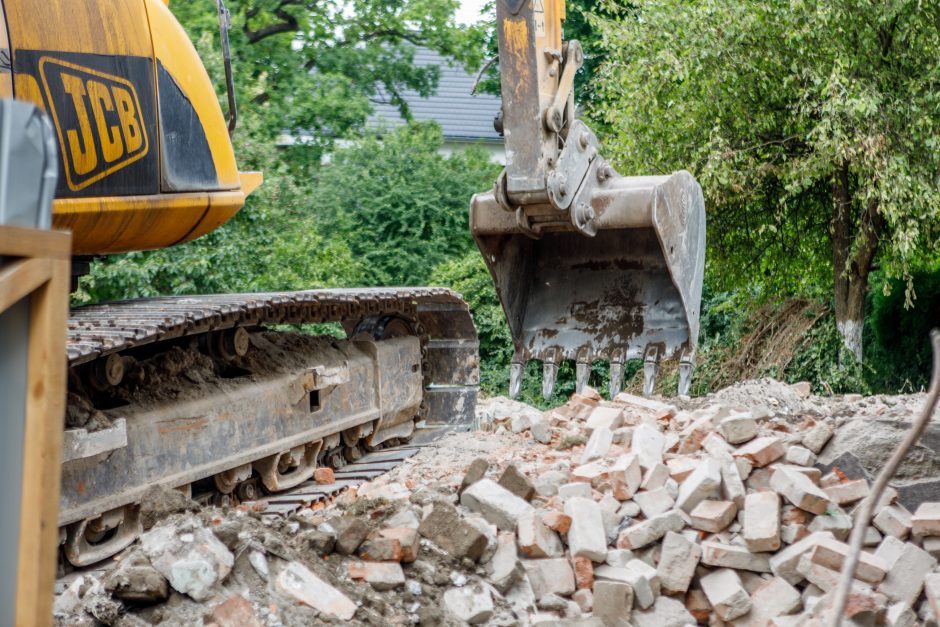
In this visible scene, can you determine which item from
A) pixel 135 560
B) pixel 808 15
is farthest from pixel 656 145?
pixel 135 560

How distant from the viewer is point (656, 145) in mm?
13109

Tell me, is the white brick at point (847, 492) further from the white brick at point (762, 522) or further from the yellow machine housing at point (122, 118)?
the yellow machine housing at point (122, 118)

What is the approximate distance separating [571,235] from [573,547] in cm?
177

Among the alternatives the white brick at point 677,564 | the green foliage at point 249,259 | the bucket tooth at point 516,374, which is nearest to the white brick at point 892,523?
the white brick at point 677,564

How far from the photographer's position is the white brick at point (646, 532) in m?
Answer: 5.59

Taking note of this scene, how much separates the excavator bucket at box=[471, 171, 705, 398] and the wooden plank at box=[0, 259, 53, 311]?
364 centimetres

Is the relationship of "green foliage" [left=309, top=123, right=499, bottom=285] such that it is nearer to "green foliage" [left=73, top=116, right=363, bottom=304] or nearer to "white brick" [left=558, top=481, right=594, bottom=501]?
"green foliage" [left=73, top=116, right=363, bottom=304]

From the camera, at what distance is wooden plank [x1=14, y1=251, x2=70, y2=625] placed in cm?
179

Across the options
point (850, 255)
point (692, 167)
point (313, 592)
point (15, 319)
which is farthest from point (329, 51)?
point (15, 319)

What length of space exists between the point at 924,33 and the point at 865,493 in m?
7.25

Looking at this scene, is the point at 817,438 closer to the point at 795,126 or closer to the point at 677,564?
the point at 677,564

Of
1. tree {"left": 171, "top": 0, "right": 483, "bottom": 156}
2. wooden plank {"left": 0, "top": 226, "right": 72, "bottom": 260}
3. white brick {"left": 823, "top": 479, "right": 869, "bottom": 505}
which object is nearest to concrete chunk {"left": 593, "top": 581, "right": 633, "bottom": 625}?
white brick {"left": 823, "top": 479, "right": 869, "bottom": 505}

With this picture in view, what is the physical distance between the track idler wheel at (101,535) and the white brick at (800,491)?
3076 mm

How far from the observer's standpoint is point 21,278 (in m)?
1.78
